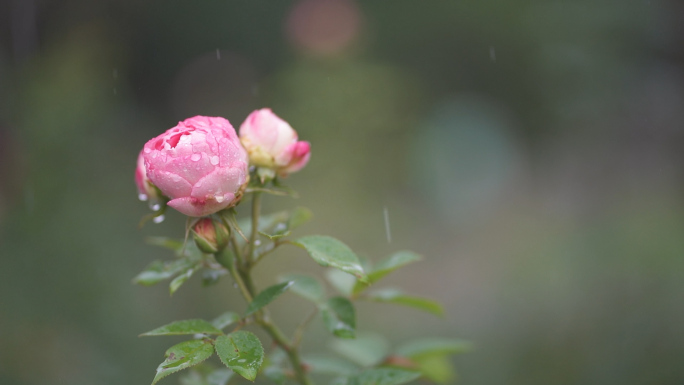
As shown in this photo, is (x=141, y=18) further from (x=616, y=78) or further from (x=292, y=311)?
(x=616, y=78)

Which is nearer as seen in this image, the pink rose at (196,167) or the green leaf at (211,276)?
the pink rose at (196,167)

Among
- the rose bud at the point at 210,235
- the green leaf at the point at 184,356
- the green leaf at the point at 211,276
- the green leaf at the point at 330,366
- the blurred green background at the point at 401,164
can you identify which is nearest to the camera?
the green leaf at the point at 184,356

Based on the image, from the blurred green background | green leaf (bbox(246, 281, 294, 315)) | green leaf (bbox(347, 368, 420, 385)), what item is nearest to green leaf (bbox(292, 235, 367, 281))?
green leaf (bbox(246, 281, 294, 315))

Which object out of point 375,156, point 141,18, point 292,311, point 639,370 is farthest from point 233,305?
point 141,18

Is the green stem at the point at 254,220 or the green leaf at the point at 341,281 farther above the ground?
the green stem at the point at 254,220

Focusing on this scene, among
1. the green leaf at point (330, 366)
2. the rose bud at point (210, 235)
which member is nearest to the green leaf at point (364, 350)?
the green leaf at point (330, 366)

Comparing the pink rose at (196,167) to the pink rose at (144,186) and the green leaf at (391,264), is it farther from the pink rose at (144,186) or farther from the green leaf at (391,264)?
the green leaf at (391,264)

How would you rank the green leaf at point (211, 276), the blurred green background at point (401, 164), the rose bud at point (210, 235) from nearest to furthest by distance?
the rose bud at point (210, 235) → the green leaf at point (211, 276) → the blurred green background at point (401, 164)

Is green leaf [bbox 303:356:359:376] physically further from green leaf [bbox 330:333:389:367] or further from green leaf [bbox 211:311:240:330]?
green leaf [bbox 211:311:240:330]
